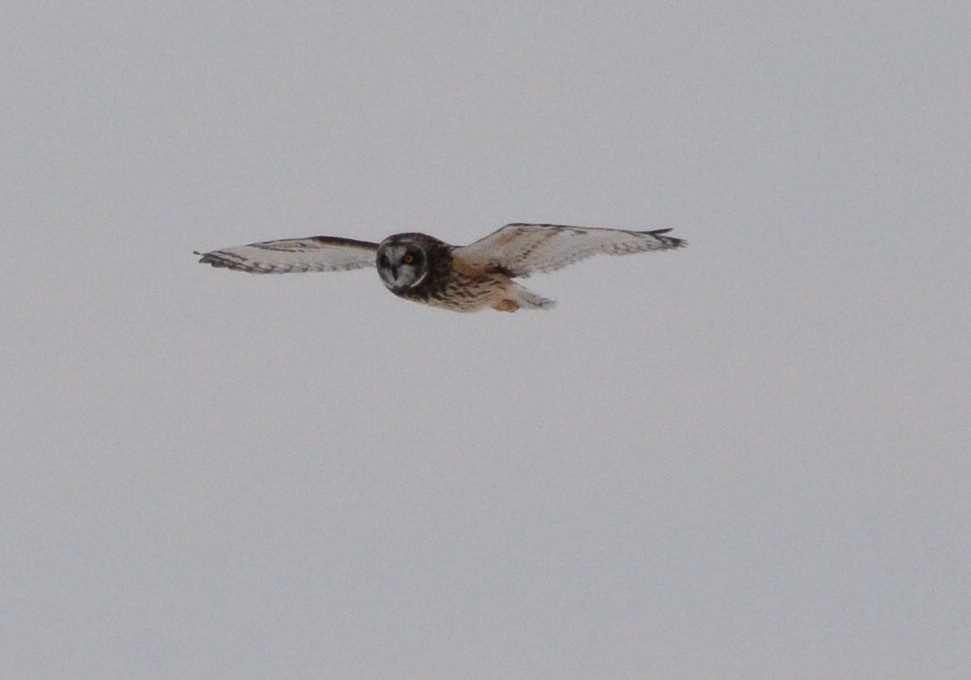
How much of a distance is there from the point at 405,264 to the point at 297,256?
169 cm

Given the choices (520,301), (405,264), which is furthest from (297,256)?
(520,301)

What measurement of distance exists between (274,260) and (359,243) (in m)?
1.12

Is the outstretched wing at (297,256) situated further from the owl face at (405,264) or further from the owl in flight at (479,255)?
the owl face at (405,264)

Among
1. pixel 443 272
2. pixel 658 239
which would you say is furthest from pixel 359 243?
pixel 658 239

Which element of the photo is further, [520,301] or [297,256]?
[297,256]

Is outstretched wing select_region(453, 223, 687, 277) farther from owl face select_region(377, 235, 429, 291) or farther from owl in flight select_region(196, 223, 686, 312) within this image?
owl face select_region(377, 235, 429, 291)

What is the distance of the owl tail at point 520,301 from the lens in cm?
1847

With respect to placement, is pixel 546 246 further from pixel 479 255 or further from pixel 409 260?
pixel 409 260

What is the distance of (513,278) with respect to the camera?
18188mm

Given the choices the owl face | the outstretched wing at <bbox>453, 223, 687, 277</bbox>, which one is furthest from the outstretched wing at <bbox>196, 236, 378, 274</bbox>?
the outstretched wing at <bbox>453, 223, 687, 277</bbox>

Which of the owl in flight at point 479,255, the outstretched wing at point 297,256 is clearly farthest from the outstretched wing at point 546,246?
A: the outstretched wing at point 297,256

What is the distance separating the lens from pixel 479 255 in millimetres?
17734

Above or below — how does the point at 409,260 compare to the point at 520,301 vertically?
above

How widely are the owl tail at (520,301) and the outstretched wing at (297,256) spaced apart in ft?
4.00
